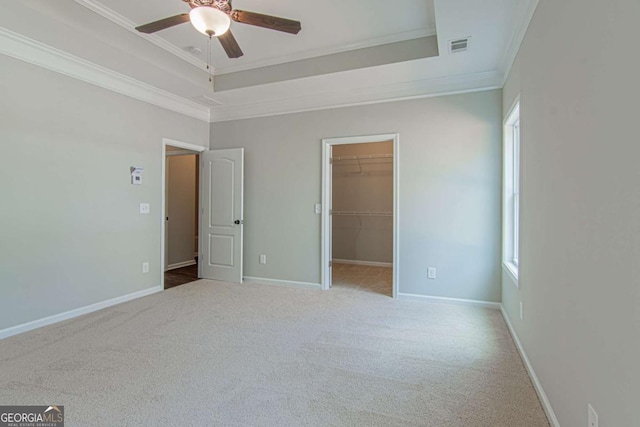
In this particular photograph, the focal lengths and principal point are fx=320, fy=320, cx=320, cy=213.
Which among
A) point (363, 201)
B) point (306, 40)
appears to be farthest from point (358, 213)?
point (306, 40)

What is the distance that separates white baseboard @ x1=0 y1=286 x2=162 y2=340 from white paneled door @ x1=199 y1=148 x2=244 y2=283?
984 mm

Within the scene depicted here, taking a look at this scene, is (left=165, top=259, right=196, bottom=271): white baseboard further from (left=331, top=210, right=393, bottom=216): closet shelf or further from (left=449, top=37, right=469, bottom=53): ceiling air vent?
(left=449, top=37, right=469, bottom=53): ceiling air vent

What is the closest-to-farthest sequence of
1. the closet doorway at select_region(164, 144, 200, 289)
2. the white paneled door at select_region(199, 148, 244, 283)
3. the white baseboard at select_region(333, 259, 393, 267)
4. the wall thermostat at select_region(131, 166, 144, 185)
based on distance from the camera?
1. the wall thermostat at select_region(131, 166, 144, 185)
2. the white paneled door at select_region(199, 148, 244, 283)
3. the closet doorway at select_region(164, 144, 200, 289)
4. the white baseboard at select_region(333, 259, 393, 267)

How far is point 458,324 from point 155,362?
9.11 ft

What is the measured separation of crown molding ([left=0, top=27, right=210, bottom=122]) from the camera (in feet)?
9.40

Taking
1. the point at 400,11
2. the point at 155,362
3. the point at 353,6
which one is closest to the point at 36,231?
the point at 155,362

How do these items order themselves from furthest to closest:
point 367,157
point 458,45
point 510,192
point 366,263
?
point 366,263 → point 367,157 → point 510,192 → point 458,45

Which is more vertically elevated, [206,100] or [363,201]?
[206,100]

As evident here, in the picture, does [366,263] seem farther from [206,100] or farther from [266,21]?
[266,21]

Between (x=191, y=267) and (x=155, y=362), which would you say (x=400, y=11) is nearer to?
Result: (x=155, y=362)

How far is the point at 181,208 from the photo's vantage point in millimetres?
6250

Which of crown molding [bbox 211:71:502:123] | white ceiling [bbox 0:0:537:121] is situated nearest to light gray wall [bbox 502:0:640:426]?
white ceiling [bbox 0:0:537:121]

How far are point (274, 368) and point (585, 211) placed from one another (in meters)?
2.12

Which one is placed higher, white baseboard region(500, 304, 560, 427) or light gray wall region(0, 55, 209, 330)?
light gray wall region(0, 55, 209, 330)
